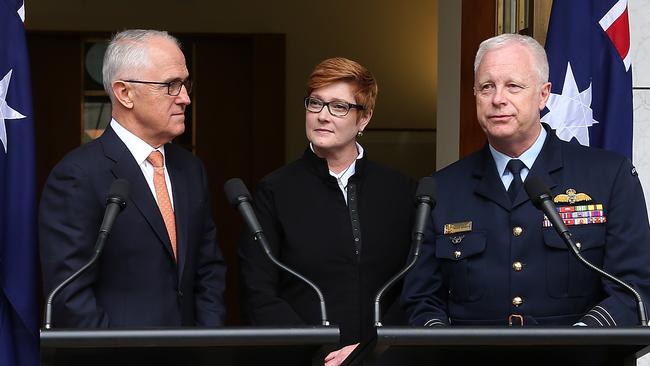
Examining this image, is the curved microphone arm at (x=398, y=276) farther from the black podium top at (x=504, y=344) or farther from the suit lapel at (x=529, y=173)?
the suit lapel at (x=529, y=173)

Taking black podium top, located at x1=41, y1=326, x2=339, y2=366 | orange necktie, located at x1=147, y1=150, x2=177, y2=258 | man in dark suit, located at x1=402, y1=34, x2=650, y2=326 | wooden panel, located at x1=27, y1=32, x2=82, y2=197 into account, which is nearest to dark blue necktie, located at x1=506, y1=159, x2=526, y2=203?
man in dark suit, located at x1=402, y1=34, x2=650, y2=326

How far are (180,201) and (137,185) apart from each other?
0.14m

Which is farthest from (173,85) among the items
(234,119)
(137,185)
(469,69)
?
(234,119)

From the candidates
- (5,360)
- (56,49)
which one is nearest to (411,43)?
(56,49)

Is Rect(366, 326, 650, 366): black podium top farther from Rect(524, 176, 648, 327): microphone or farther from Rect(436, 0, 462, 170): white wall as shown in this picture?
Rect(436, 0, 462, 170): white wall

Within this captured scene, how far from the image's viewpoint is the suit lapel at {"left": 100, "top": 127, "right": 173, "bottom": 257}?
3314 mm

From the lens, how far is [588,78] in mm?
3992

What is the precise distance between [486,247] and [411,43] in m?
4.50

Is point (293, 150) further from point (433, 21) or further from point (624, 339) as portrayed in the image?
point (624, 339)

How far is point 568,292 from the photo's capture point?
3.21 meters

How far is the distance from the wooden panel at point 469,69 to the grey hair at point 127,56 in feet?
5.30

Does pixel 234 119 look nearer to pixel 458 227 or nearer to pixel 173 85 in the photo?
pixel 173 85

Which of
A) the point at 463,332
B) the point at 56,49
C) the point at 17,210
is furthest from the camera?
the point at 56,49

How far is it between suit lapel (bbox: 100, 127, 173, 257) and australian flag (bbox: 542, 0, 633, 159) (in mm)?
1345
